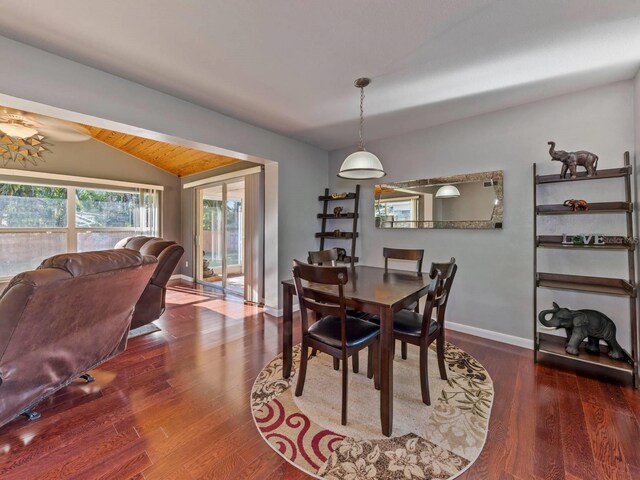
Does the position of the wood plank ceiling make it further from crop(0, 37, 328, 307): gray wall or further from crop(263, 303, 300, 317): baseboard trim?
crop(263, 303, 300, 317): baseboard trim

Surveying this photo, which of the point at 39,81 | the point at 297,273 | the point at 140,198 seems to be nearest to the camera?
the point at 297,273

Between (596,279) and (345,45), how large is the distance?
287 cm

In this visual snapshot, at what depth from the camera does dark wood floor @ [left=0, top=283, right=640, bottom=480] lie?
1.40 metres

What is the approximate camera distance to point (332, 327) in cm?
199

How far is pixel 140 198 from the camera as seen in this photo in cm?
578

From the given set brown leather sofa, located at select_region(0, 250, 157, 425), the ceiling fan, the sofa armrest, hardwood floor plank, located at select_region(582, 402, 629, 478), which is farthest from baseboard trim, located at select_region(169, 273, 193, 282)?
hardwood floor plank, located at select_region(582, 402, 629, 478)

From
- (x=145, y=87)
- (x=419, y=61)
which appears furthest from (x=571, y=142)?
(x=145, y=87)

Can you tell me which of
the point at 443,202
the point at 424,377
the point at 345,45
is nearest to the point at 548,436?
the point at 424,377

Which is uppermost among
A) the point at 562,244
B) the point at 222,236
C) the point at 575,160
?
the point at 575,160

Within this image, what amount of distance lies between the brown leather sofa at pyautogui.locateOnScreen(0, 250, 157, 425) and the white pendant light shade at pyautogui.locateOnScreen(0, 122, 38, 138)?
234 cm

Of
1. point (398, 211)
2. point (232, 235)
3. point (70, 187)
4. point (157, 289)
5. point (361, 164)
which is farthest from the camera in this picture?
point (232, 235)

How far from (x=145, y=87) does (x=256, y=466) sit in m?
3.09

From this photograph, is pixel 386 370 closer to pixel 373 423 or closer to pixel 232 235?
pixel 373 423

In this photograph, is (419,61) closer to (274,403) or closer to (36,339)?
(274,403)
